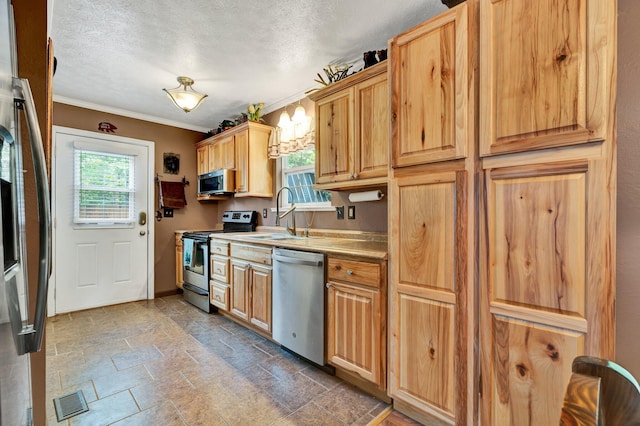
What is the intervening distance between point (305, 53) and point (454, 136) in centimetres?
161

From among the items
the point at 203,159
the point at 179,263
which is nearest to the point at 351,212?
the point at 203,159

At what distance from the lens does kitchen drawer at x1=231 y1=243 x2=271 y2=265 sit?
261 cm

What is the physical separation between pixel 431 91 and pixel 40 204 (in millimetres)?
1699

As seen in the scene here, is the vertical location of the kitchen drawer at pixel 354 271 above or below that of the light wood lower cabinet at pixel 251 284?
above

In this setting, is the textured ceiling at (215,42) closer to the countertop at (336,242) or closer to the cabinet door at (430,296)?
the cabinet door at (430,296)

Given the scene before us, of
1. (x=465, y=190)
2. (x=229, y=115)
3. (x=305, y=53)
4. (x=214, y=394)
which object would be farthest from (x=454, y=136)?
(x=229, y=115)

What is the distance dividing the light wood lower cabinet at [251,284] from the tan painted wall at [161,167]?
67.6 inches

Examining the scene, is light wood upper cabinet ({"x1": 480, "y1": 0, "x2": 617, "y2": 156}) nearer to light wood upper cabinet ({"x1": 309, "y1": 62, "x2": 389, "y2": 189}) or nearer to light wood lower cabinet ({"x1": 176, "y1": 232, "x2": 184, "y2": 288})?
light wood upper cabinet ({"x1": 309, "y1": 62, "x2": 389, "y2": 189})

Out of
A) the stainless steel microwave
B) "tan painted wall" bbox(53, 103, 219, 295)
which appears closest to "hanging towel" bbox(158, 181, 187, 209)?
"tan painted wall" bbox(53, 103, 219, 295)

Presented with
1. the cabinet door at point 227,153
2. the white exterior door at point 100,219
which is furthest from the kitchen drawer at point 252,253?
the white exterior door at point 100,219

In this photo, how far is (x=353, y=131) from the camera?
7.42 ft

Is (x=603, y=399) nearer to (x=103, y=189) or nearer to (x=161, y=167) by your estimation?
(x=103, y=189)

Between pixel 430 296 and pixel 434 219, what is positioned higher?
pixel 434 219

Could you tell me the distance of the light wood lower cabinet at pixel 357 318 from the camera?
1.77 metres
